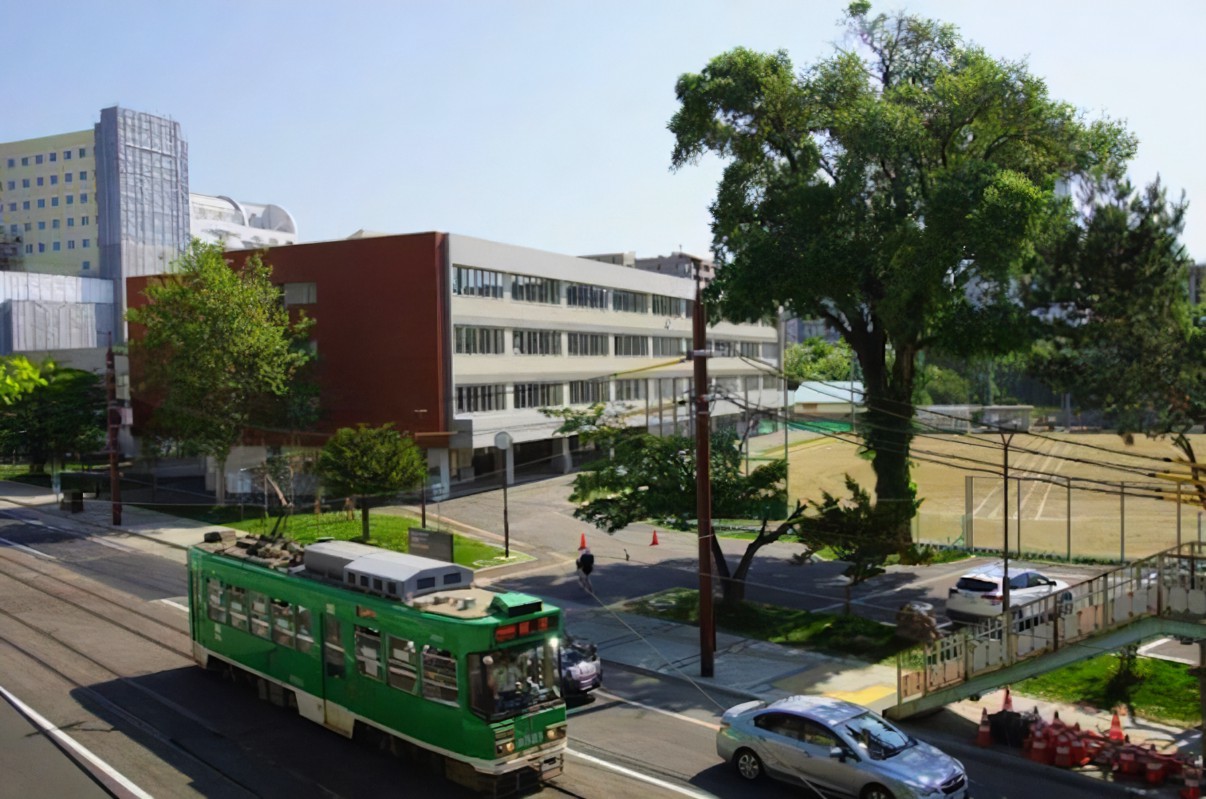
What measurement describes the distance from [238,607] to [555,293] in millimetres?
41700

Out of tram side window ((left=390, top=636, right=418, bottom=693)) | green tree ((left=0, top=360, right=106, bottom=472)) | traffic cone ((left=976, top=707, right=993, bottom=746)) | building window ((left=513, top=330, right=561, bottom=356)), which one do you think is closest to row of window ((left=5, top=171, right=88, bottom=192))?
green tree ((left=0, top=360, right=106, bottom=472))

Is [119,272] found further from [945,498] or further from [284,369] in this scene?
[945,498]

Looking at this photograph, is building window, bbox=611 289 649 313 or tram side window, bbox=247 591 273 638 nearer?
tram side window, bbox=247 591 273 638

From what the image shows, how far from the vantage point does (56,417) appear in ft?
187

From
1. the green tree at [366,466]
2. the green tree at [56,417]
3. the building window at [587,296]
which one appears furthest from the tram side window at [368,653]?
the green tree at [56,417]

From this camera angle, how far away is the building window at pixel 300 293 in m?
53.1

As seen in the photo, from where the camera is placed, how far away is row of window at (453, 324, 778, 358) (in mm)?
52062

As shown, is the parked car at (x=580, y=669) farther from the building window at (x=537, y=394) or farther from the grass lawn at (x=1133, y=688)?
the building window at (x=537, y=394)

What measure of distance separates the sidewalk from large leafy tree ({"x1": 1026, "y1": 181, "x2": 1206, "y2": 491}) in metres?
5.66

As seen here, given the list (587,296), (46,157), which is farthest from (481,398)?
(46,157)

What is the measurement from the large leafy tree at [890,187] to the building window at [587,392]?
86.7ft

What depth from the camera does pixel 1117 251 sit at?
23859mm

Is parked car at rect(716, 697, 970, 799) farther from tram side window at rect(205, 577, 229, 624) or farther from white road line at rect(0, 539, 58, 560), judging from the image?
white road line at rect(0, 539, 58, 560)

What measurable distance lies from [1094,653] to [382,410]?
3898 cm
